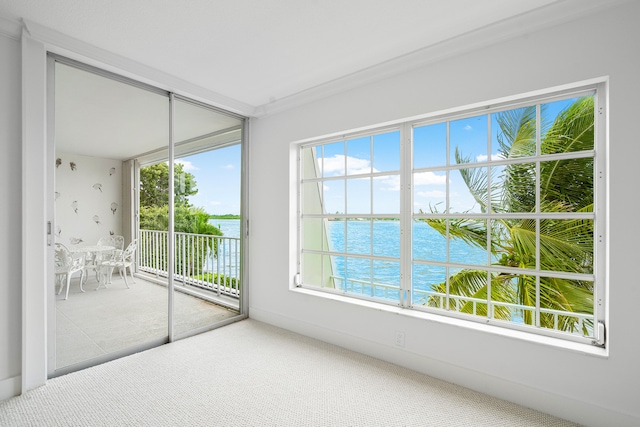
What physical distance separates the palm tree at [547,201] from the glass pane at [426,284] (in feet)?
1.11

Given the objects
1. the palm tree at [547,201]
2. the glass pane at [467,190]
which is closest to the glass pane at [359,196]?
the palm tree at [547,201]

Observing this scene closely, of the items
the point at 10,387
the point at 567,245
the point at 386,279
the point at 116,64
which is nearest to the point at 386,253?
the point at 386,279

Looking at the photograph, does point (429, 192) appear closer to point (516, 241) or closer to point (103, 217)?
point (516, 241)

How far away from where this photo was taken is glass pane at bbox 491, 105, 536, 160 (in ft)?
7.47

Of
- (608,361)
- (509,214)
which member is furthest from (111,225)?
(608,361)

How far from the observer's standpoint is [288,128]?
3254mm

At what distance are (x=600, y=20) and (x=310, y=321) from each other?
306 centimetres

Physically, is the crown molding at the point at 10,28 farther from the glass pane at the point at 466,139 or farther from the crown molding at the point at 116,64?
the glass pane at the point at 466,139

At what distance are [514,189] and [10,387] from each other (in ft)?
12.4

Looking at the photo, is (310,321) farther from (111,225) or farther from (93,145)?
(93,145)

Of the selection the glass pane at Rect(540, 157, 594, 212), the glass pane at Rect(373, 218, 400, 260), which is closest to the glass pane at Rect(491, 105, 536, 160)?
the glass pane at Rect(540, 157, 594, 212)

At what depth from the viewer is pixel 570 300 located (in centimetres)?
239

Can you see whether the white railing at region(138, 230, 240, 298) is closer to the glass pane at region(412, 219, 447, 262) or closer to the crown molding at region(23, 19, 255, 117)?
the crown molding at region(23, 19, 255, 117)

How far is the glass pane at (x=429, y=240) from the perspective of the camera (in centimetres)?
249
